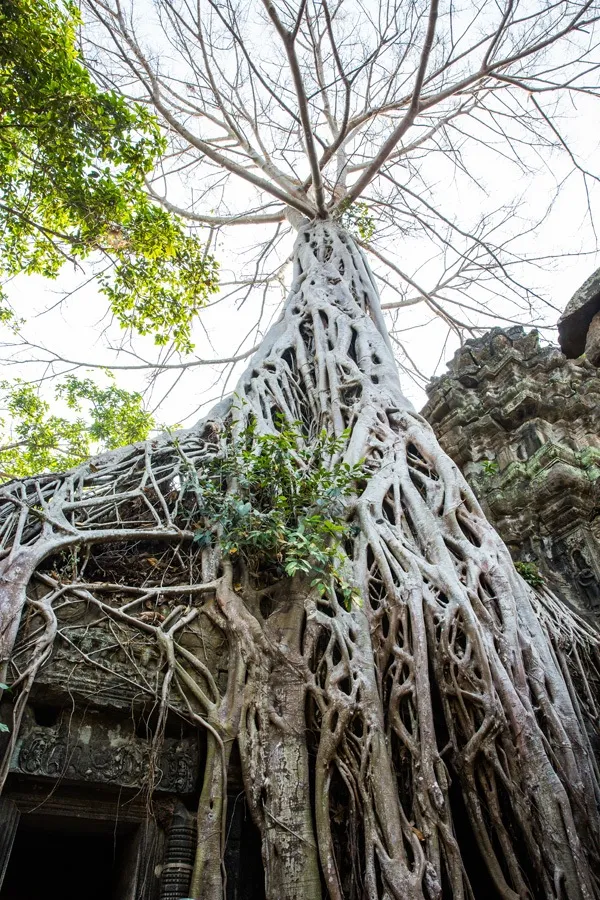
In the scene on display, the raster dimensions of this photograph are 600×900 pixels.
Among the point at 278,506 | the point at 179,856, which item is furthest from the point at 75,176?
the point at 179,856

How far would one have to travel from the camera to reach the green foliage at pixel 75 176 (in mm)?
3383

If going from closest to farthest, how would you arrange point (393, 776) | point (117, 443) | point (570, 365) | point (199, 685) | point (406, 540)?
point (393, 776), point (199, 685), point (406, 540), point (570, 365), point (117, 443)

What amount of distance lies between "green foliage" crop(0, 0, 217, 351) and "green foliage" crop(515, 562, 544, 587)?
298cm

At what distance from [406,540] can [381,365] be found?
1.53 metres

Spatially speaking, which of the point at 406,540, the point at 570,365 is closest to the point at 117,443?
the point at 406,540

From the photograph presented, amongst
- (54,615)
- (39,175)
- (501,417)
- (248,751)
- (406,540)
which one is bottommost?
(248,751)

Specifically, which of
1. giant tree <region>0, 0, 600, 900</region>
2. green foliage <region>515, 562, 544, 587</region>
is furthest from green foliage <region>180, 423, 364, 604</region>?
green foliage <region>515, 562, 544, 587</region>

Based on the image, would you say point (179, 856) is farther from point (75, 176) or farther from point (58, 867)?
point (75, 176)

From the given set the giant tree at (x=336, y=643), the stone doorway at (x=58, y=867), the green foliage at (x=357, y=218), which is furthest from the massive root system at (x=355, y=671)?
the green foliage at (x=357, y=218)

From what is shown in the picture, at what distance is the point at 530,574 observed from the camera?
3641 mm

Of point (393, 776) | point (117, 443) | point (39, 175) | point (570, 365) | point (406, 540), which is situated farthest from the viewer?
point (117, 443)

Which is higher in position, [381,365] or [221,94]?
[221,94]

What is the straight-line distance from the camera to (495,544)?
2.97 meters

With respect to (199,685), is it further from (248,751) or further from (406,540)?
(406,540)
